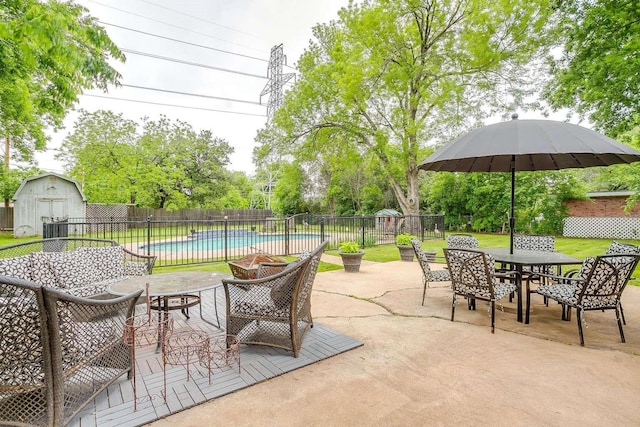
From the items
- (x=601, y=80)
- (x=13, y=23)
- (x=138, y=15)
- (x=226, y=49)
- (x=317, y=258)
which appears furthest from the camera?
(x=226, y=49)

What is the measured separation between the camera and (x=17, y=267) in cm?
301

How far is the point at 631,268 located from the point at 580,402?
1776mm

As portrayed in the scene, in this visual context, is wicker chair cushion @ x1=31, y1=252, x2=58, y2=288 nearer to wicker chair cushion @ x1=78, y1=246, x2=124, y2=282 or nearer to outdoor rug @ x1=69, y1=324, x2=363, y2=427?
wicker chair cushion @ x1=78, y1=246, x2=124, y2=282

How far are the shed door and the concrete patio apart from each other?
16677mm

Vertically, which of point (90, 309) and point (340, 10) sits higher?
point (340, 10)

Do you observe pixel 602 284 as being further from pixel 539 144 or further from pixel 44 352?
pixel 44 352

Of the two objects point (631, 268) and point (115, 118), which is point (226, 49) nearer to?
point (115, 118)

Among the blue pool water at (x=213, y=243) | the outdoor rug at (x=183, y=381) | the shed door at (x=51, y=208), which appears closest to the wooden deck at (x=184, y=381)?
the outdoor rug at (x=183, y=381)

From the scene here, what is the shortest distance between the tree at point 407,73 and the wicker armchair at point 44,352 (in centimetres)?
1155

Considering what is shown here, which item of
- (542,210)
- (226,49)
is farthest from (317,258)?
(226,49)

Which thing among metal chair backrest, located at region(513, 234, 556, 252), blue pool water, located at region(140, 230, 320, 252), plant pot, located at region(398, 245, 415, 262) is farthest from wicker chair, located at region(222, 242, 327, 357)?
blue pool water, located at region(140, 230, 320, 252)

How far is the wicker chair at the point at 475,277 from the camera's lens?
330 cm

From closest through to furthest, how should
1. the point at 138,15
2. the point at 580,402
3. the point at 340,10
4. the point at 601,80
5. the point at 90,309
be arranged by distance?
the point at 90,309, the point at 580,402, the point at 601,80, the point at 340,10, the point at 138,15

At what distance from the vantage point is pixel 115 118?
2088 centimetres
